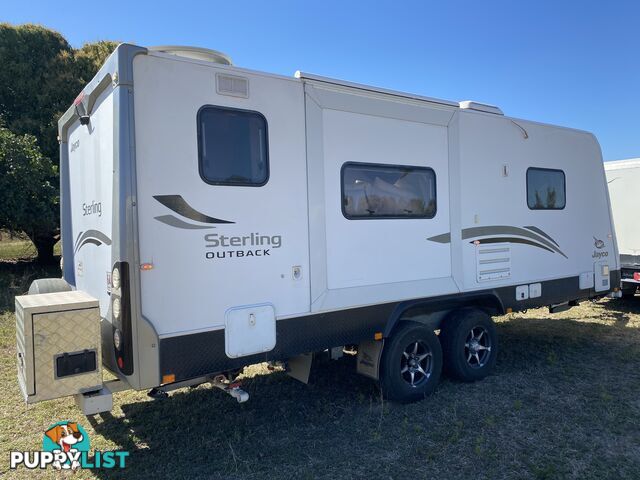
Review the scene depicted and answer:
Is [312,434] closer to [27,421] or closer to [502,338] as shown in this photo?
[27,421]

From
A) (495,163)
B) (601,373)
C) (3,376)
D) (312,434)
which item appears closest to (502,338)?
(601,373)

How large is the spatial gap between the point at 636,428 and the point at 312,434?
2818mm

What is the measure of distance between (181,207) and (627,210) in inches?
342

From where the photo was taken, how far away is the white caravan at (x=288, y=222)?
3.37m

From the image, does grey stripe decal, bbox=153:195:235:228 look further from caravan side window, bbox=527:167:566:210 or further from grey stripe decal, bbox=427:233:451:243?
caravan side window, bbox=527:167:566:210

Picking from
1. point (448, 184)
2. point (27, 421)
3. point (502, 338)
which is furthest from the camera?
point (502, 338)

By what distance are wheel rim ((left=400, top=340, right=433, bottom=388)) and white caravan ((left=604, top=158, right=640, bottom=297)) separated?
5.51 meters

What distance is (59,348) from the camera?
10.9 feet

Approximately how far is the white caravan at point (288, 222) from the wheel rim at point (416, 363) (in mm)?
15

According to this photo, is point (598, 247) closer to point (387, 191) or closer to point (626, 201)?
point (626, 201)

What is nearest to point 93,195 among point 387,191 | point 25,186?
point 387,191

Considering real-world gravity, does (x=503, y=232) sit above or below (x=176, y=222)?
below

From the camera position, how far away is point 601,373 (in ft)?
18.8

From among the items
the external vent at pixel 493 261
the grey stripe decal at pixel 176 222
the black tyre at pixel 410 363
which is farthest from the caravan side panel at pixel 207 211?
the external vent at pixel 493 261
